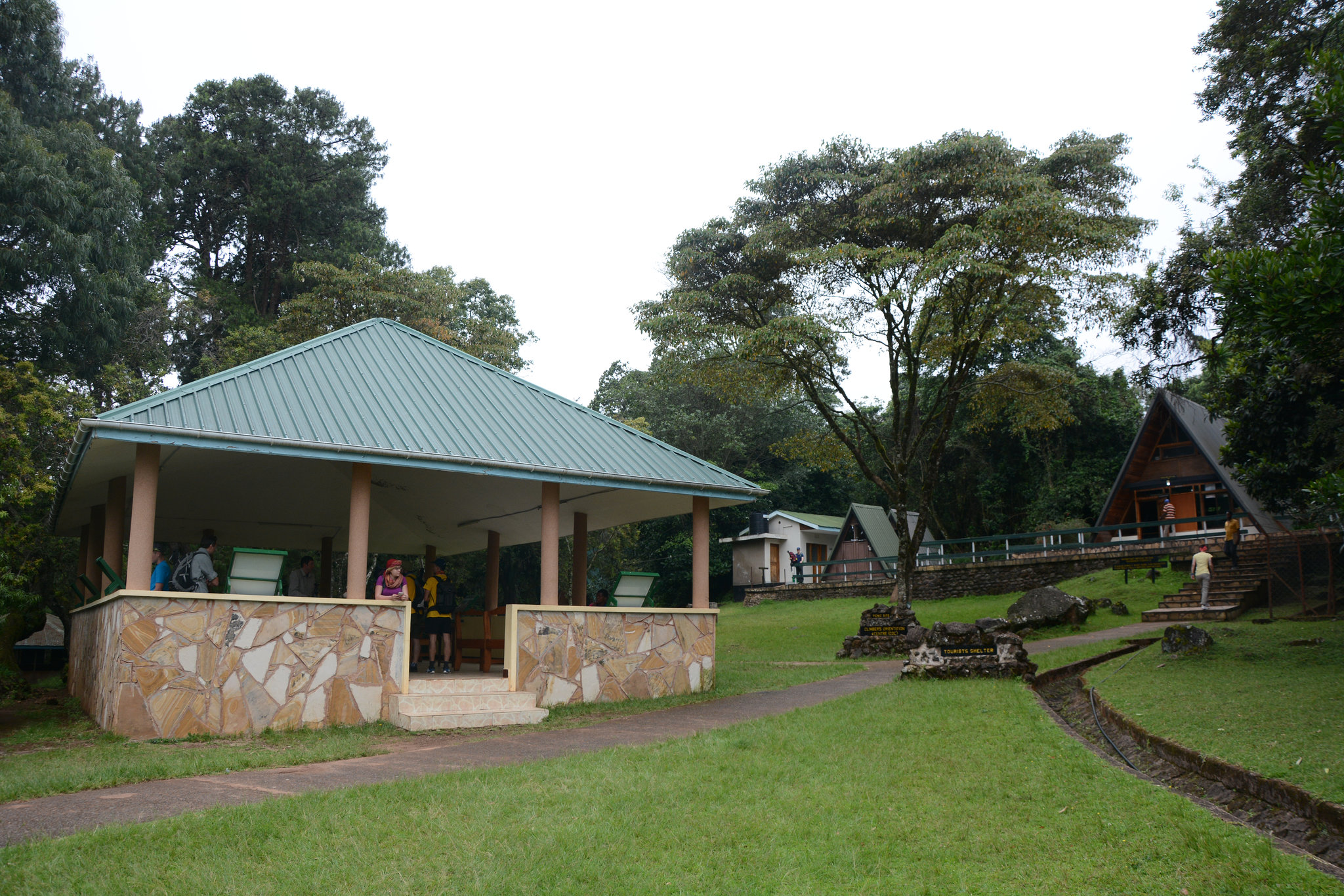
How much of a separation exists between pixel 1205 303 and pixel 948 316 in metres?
6.99

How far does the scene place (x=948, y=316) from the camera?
20375 mm

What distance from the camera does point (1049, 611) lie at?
20.0m

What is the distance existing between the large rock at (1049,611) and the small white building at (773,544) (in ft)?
63.7

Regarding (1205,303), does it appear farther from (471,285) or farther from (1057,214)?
(471,285)

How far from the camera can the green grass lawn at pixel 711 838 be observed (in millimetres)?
4492

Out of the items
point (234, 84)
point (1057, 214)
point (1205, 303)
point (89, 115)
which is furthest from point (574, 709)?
point (234, 84)

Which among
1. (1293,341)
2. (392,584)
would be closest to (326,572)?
(392,584)

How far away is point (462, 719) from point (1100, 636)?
13105 millimetres

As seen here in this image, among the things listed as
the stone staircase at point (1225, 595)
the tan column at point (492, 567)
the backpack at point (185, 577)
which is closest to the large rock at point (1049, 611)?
the stone staircase at point (1225, 595)

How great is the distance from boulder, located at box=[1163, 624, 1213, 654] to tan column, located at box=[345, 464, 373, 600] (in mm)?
11130

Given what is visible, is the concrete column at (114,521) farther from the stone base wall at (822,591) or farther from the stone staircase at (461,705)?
the stone base wall at (822,591)

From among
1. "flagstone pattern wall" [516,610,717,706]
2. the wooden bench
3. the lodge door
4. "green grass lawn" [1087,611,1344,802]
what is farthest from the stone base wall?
"flagstone pattern wall" [516,610,717,706]

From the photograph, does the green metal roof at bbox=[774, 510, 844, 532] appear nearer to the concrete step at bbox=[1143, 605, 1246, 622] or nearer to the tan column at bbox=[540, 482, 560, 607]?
the concrete step at bbox=[1143, 605, 1246, 622]

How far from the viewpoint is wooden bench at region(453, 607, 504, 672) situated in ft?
44.5
